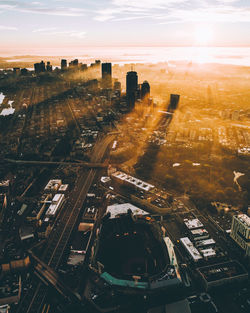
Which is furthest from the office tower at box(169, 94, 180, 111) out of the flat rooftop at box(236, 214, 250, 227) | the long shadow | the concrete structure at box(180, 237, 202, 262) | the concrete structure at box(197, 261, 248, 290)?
the concrete structure at box(197, 261, 248, 290)

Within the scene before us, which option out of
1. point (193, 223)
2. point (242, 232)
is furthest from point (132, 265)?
point (242, 232)

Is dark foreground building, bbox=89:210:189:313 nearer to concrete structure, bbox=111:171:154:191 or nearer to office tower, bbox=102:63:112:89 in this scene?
concrete structure, bbox=111:171:154:191

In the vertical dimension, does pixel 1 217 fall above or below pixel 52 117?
below

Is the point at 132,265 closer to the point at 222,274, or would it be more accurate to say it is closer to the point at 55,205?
the point at 222,274

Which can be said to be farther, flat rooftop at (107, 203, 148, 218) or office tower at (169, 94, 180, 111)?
office tower at (169, 94, 180, 111)

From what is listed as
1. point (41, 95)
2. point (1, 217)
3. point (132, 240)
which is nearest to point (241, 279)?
point (132, 240)

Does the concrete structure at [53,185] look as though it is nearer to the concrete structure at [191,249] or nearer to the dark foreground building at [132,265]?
the dark foreground building at [132,265]

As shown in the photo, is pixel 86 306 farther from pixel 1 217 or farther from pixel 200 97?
pixel 200 97
